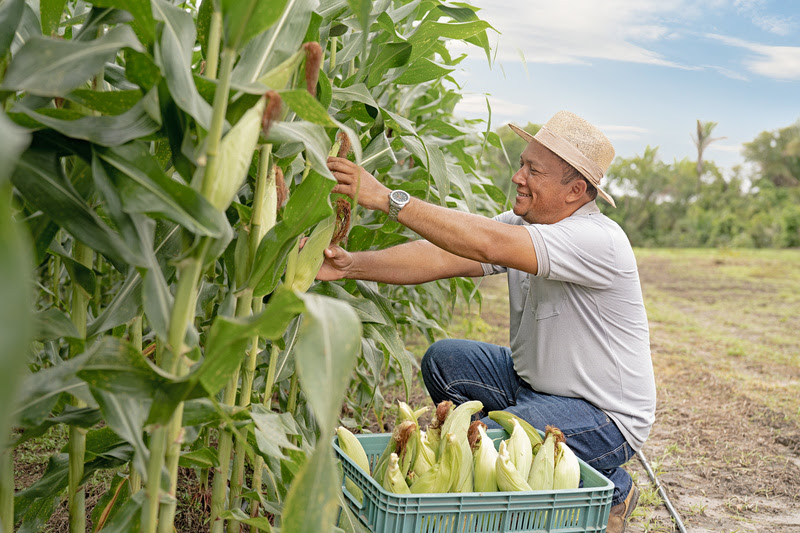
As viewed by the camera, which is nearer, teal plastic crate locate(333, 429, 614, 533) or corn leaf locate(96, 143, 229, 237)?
corn leaf locate(96, 143, 229, 237)

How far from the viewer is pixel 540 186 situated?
7.24 ft

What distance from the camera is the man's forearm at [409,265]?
1.93m

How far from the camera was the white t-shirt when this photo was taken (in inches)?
81.0

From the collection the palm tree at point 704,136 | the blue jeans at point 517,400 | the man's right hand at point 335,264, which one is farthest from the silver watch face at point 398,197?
the palm tree at point 704,136

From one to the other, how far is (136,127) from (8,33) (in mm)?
211

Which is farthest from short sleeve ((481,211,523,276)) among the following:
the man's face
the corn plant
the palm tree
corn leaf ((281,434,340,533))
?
the palm tree

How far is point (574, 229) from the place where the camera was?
2037 millimetres

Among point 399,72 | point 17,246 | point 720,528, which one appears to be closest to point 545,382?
A: point 720,528

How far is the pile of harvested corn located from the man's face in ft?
2.66

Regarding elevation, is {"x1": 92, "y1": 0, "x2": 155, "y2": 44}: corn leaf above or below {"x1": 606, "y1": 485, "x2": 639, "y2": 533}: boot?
above

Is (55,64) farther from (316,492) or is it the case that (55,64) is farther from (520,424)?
(520,424)

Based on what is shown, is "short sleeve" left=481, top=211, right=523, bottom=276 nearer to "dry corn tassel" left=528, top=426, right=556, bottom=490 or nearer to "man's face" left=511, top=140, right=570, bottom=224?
"man's face" left=511, top=140, right=570, bottom=224

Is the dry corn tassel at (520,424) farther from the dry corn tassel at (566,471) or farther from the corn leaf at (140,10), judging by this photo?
the corn leaf at (140,10)

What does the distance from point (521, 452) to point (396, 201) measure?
72 cm
